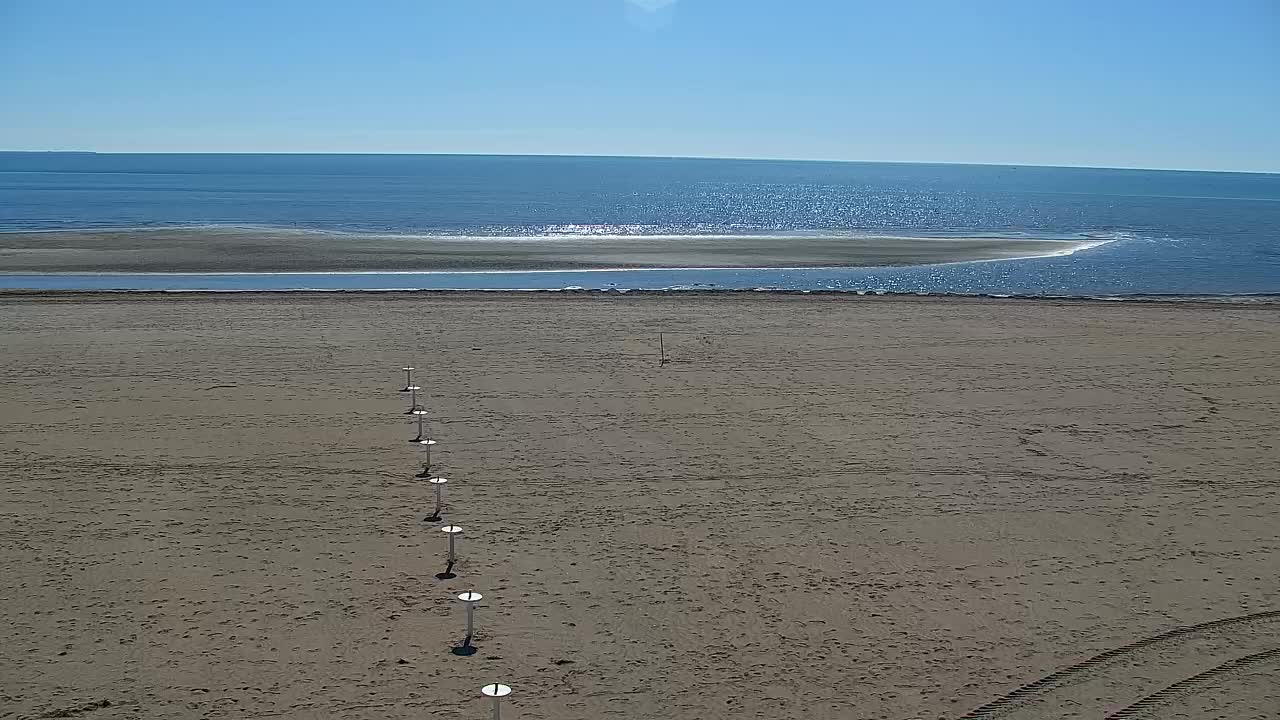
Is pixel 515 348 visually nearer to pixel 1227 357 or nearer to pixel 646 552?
pixel 646 552

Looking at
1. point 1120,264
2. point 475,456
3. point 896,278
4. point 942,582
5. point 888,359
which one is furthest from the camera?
point 1120,264

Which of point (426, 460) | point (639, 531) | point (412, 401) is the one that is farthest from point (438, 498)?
point (412, 401)

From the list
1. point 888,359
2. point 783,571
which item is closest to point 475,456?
point 783,571

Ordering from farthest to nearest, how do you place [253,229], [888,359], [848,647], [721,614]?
[253,229], [888,359], [721,614], [848,647]

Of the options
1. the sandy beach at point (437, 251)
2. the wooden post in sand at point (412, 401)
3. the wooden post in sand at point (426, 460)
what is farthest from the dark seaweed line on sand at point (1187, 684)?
the sandy beach at point (437, 251)

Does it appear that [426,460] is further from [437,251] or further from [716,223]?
[716,223]

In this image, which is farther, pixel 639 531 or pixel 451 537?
pixel 639 531
